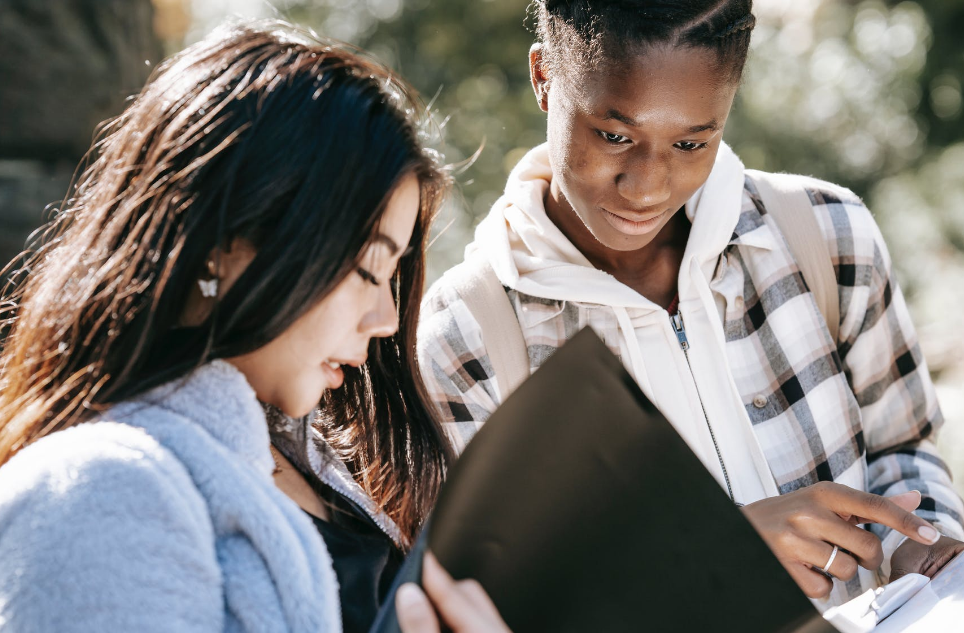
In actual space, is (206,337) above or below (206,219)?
below

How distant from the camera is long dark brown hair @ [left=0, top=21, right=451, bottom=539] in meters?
1.12

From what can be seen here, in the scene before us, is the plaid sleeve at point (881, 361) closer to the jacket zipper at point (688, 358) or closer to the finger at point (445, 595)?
the jacket zipper at point (688, 358)

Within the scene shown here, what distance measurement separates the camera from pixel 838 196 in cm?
190

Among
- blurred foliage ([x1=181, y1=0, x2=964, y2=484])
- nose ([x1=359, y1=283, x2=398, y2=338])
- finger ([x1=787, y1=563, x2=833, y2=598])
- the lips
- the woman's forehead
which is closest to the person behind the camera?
nose ([x1=359, y1=283, x2=398, y2=338])

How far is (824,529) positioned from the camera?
147cm

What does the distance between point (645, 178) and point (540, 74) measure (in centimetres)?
40

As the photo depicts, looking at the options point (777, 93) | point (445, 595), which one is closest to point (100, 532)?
point (445, 595)

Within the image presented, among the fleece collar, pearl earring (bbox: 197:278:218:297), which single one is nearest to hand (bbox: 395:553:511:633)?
the fleece collar

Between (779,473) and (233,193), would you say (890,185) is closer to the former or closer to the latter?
(779,473)

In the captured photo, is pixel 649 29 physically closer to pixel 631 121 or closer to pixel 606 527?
pixel 631 121

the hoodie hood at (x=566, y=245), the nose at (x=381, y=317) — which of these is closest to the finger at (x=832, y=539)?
the hoodie hood at (x=566, y=245)

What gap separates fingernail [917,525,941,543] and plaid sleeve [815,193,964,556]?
43cm

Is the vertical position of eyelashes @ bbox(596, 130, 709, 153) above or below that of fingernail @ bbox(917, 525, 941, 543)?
above

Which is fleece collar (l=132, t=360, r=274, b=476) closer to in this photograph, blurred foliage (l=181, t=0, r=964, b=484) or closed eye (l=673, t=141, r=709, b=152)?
→ closed eye (l=673, t=141, r=709, b=152)
